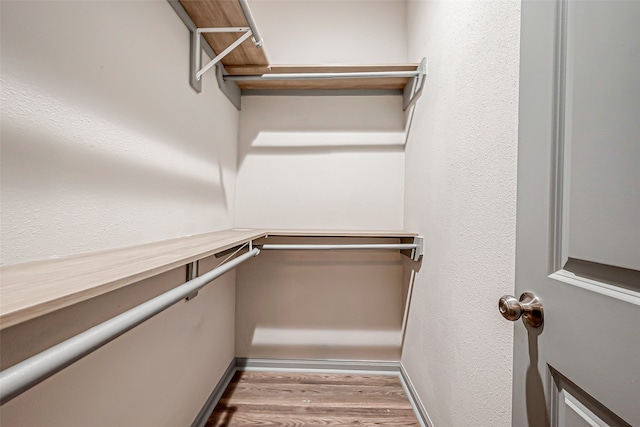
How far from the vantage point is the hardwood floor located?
128 centimetres

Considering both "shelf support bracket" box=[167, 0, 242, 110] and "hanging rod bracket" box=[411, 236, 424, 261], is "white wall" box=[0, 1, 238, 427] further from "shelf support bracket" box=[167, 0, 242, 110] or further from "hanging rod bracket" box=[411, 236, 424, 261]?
"hanging rod bracket" box=[411, 236, 424, 261]

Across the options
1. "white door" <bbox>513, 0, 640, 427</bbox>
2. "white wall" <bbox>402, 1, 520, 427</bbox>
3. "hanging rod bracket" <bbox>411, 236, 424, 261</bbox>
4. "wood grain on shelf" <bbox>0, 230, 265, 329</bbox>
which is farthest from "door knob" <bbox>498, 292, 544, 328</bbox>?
"hanging rod bracket" <bbox>411, 236, 424, 261</bbox>

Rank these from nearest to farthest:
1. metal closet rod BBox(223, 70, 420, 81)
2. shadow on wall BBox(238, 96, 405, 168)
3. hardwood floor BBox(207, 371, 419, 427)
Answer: hardwood floor BBox(207, 371, 419, 427)
metal closet rod BBox(223, 70, 420, 81)
shadow on wall BBox(238, 96, 405, 168)

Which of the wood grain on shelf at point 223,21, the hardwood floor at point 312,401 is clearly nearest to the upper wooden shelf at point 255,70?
the wood grain on shelf at point 223,21

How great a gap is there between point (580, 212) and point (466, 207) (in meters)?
0.49

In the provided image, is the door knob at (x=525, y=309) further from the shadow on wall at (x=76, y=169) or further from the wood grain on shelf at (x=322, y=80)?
the wood grain on shelf at (x=322, y=80)

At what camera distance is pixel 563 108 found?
0.42 m

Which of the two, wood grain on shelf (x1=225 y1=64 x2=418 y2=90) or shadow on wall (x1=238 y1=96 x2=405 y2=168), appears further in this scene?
shadow on wall (x1=238 y1=96 x2=405 y2=168)

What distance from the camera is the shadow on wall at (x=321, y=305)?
1686 millimetres

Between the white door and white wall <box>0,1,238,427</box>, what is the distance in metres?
0.87

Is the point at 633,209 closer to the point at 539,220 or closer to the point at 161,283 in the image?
the point at 539,220

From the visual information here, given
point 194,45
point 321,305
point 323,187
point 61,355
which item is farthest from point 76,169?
point 321,305

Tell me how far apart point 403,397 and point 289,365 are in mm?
648

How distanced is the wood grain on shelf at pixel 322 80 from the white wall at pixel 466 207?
221 millimetres
